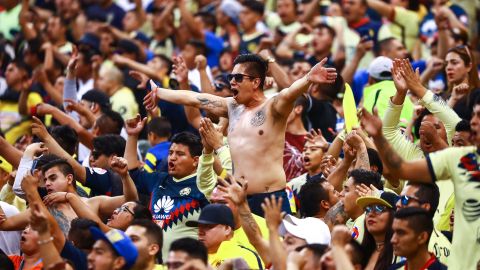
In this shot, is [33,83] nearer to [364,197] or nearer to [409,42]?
[409,42]

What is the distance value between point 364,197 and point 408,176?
1589mm

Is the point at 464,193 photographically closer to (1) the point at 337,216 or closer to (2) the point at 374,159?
(1) the point at 337,216

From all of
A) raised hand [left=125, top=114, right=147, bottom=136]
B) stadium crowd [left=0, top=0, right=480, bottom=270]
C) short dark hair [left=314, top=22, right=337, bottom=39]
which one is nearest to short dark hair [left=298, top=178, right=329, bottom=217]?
stadium crowd [left=0, top=0, right=480, bottom=270]

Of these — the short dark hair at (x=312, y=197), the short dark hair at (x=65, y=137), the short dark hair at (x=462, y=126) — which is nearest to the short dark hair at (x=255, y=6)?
the short dark hair at (x=65, y=137)

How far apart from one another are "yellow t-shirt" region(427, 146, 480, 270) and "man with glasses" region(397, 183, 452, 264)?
80cm

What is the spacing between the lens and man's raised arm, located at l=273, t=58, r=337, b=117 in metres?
11.0

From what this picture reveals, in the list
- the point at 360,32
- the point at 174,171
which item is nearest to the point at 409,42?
the point at 360,32

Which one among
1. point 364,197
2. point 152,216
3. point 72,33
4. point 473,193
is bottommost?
point 72,33

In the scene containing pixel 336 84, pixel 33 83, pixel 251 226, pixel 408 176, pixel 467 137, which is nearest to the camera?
pixel 408 176

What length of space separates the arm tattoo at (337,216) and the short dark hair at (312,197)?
9.9 inches

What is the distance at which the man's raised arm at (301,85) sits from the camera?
36.1 feet

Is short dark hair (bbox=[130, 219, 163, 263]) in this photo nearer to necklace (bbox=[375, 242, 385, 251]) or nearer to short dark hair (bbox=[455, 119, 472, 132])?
necklace (bbox=[375, 242, 385, 251])

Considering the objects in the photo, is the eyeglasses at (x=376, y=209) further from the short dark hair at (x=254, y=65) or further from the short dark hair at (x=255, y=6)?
the short dark hair at (x=255, y=6)

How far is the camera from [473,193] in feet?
30.2
